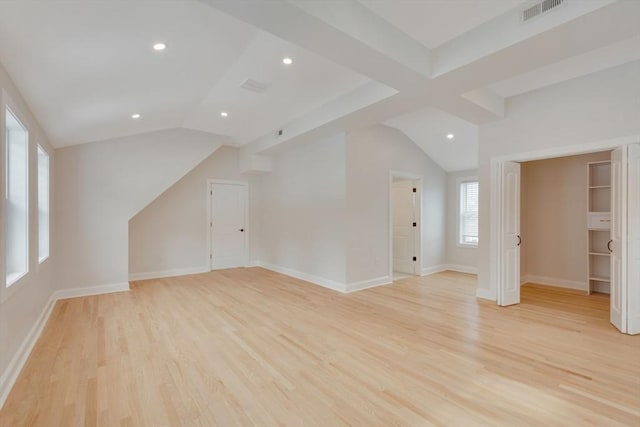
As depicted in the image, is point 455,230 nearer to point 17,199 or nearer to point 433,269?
point 433,269

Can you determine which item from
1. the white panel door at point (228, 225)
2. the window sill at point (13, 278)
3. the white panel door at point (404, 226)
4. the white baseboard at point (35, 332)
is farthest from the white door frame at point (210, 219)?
the window sill at point (13, 278)

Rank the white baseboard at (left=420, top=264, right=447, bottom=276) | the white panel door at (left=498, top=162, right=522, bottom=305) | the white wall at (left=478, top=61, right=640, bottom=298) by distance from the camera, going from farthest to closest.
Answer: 1. the white baseboard at (left=420, top=264, right=447, bottom=276)
2. the white panel door at (left=498, top=162, right=522, bottom=305)
3. the white wall at (left=478, top=61, right=640, bottom=298)

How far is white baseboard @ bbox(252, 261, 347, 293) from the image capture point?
5108 mm

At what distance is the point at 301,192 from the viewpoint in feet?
19.9

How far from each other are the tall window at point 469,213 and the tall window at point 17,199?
286 inches

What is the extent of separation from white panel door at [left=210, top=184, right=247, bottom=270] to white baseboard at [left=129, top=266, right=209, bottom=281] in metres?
0.33

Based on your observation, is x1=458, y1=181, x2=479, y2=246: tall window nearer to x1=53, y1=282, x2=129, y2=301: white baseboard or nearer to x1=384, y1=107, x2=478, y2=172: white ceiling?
x1=384, y1=107, x2=478, y2=172: white ceiling

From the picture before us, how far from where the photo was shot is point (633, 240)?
10.5 feet

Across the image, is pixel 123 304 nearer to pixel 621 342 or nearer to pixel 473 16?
pixel 473 16

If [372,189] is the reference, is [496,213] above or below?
below

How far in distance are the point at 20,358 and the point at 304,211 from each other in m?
4.28

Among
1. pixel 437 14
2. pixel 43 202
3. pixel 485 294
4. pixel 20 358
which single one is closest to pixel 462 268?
pixel 485 294

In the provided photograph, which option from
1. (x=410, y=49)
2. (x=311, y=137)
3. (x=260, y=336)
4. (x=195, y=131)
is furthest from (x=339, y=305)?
(x=195, y=131)

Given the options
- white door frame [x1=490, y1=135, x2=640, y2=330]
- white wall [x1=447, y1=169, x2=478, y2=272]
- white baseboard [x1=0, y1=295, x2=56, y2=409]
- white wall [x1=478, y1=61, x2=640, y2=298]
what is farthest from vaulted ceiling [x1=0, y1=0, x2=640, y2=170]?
white wall [x1=447, y1=169, x2=478, y2=272]
